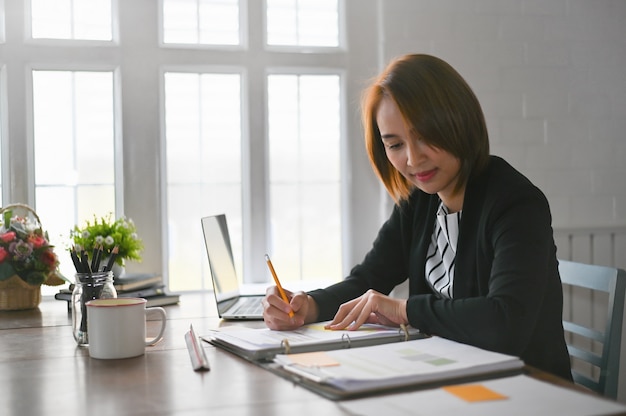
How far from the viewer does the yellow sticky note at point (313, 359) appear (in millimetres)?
1196

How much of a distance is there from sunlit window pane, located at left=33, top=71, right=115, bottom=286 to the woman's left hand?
5.03 ft

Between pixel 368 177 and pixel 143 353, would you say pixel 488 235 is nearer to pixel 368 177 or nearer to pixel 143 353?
pixel 143 353

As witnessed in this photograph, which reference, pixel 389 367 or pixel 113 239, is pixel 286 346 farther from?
pixel 113 239

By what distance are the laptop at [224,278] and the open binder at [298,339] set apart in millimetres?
398

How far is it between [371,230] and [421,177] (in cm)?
124

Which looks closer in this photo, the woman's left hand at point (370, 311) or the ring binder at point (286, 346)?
the ring binder at point (286, 346)

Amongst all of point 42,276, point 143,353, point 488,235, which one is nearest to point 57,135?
point 42,276

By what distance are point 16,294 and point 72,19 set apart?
1117mm

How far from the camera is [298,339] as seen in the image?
1.43 metres

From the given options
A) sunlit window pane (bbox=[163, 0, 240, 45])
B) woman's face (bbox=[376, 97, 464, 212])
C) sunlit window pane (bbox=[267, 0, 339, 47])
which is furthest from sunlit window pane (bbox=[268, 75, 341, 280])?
woman's face (bbox=[376, 97, 464, 212])

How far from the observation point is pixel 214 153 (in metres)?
2.87

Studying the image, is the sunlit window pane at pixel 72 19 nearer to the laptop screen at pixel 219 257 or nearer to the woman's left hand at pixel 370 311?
the laptop screen at pixel 219 257

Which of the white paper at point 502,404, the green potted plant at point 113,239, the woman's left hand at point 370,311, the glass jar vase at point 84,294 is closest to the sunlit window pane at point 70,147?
the green potted plant at point 113,239

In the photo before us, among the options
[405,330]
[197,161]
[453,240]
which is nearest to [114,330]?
[405,330]
